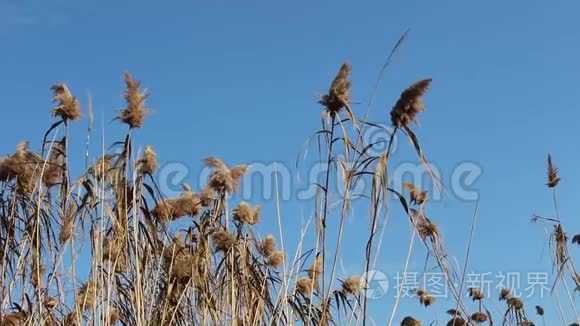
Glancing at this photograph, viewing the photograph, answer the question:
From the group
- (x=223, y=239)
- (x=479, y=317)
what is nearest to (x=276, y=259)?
(x=223, y=239)

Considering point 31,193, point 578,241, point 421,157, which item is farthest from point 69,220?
point 578,241

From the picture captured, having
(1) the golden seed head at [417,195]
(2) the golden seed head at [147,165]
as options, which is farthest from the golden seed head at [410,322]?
(2) the golden seed head at [147,165]

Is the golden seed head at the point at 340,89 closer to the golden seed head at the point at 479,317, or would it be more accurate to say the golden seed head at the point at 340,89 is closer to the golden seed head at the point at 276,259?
the golden seed head at the point at 276,259

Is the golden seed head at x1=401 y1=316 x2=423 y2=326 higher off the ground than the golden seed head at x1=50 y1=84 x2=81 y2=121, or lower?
lower

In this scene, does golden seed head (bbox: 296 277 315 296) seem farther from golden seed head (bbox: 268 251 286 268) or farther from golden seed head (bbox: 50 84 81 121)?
golden seed head (bbox: 50 84 81 121)

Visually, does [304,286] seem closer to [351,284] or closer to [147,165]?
[351,284]

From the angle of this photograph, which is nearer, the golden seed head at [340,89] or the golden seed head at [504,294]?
the golden seed head at [340,89]

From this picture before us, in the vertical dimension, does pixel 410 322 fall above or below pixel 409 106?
below

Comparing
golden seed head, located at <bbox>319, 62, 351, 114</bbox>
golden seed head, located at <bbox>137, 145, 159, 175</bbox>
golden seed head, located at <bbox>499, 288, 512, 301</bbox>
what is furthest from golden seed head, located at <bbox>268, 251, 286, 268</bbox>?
golden seed head, located at <bbox>499, 288, 512, 301</bbox>

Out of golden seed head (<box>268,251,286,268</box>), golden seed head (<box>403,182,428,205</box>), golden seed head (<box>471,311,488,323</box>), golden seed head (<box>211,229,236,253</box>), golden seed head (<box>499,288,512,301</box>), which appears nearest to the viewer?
golden seed head (<box>403,182,428,205</box>)

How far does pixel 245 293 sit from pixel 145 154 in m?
0.74

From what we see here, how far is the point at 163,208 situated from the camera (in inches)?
149

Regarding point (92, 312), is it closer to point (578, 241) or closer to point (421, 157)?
point (421, 157)

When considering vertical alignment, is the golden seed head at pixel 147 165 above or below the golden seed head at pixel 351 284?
above
